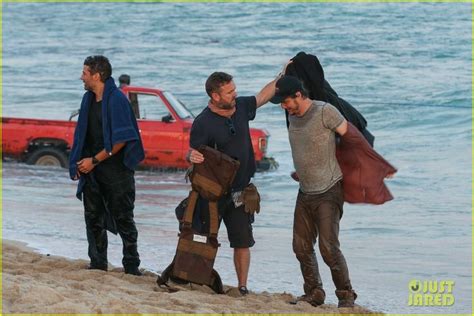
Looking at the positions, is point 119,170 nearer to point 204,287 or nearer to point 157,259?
point 204,287

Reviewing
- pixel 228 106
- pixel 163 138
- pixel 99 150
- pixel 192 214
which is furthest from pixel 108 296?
pixel 163 138

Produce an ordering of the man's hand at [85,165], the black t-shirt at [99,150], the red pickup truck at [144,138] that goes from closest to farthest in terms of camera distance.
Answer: the man's hand at [85,165] < the black t-shirt at [99,150] < the red pickup truck at [144,138]

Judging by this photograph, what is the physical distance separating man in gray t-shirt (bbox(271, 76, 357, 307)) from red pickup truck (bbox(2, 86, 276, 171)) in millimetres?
9802

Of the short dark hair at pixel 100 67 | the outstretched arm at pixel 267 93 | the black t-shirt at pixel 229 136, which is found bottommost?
the black t-shirt at pixel 229 136

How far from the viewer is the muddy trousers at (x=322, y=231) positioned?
26.3 feet

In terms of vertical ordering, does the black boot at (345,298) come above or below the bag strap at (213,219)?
below

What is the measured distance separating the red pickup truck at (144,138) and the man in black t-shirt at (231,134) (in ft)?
31.1

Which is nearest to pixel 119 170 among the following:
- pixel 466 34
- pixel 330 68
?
pixel 330 68

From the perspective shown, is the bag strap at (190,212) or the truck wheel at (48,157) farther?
the truck wheel at (48,157)

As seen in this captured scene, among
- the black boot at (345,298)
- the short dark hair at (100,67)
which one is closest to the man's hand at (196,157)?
the short dark hair at (100,67)

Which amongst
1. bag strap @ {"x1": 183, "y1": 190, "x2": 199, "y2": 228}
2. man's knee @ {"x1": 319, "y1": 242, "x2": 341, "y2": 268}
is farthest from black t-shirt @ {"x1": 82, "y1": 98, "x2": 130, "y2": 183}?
man's knee @ {"x1": 319, "y1": 242, "x2": 341, "y2": 268}

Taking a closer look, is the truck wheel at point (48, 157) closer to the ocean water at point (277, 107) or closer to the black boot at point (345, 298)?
the ocean water at point (277, 107)

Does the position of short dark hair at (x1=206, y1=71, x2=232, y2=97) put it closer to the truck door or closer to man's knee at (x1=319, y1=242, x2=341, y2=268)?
man's knee at (x1=319, y1=242, x2=341, y2=268)

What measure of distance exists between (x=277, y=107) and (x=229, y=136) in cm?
2057
